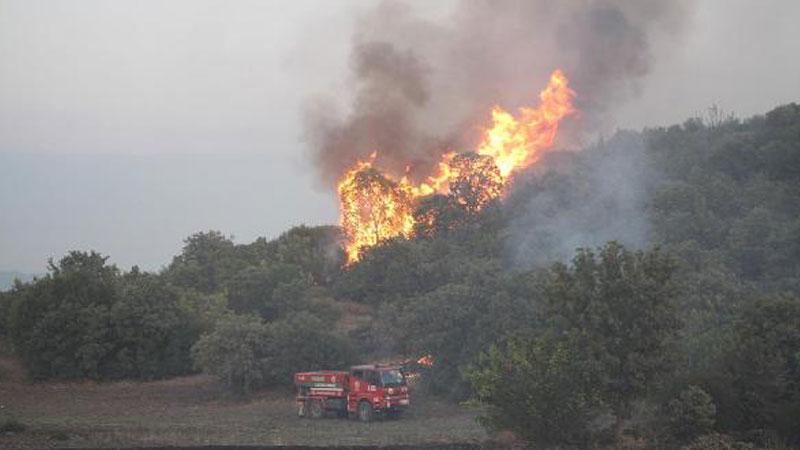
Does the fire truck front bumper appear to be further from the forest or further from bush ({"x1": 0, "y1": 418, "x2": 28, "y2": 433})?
bush ({"x1": 0, "y1": 418, "x2": 28, "y2": 433})

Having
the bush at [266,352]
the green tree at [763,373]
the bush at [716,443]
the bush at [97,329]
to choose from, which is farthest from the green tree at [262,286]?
the bush at [716,443]

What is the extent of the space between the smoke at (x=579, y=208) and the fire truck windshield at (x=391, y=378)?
15.8 m

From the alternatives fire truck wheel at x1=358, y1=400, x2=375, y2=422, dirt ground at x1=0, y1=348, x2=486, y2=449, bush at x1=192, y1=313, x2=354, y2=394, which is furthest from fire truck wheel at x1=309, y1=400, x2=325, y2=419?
bush at x1=192, y1=313, x2=354, y2=394

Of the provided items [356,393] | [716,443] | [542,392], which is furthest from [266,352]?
[716,443]

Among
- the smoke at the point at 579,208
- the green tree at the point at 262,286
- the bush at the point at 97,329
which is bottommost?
the bush at the point at 97,329

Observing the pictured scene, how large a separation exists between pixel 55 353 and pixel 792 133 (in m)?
53.1

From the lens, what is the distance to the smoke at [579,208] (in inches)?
1950

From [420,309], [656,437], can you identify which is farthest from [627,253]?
[420,309]

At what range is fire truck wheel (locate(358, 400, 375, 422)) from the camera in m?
31.6

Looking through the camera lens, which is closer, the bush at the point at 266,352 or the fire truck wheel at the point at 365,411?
the fire truck wheel at the point at 365,411

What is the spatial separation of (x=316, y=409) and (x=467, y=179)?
29.7m

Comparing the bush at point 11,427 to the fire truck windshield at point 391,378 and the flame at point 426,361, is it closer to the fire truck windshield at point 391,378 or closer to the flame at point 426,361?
the fire truck windshield at point 391,378

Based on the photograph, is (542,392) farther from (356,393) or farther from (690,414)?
(356,393)

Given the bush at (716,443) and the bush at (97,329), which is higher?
the bush at (97,329)
